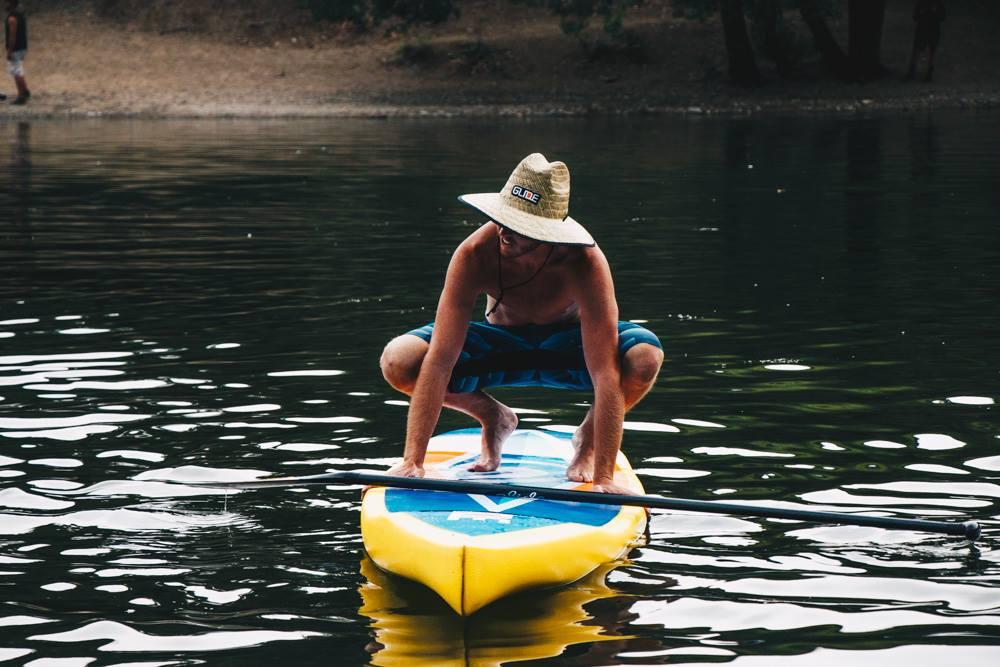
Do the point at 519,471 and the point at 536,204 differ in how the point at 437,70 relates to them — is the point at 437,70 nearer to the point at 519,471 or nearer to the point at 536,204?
the point at 519,471

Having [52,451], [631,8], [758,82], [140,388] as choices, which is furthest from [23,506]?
[631,8]

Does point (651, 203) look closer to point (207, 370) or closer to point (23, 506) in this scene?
point (207, 370)

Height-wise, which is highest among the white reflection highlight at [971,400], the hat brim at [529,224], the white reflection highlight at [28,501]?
the hat brim at [529,224]

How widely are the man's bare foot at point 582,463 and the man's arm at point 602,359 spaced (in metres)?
0.30

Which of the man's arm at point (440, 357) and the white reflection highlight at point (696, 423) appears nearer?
the man's arm at point (440, 357)

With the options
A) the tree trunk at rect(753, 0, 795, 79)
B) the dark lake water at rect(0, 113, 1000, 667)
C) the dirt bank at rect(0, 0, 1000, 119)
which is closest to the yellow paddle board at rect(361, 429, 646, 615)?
the dark lake water at rect(0, 113, 1000, 667)

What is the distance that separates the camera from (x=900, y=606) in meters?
5.04

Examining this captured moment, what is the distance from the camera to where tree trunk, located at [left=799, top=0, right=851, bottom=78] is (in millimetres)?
33062

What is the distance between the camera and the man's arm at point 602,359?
18.7 feet

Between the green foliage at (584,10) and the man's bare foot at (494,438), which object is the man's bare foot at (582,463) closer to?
the man's bare foot at (494,438)

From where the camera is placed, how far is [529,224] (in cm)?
548

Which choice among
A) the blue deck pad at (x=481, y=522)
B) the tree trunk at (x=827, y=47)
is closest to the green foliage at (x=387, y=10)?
the tree trunk at (x=827, y=47)

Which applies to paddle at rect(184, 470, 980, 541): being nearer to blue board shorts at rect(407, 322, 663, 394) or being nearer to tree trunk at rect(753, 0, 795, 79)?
blue board shorts at rect(407, 322, 663, 394)

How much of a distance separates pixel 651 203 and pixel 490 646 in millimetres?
12773
